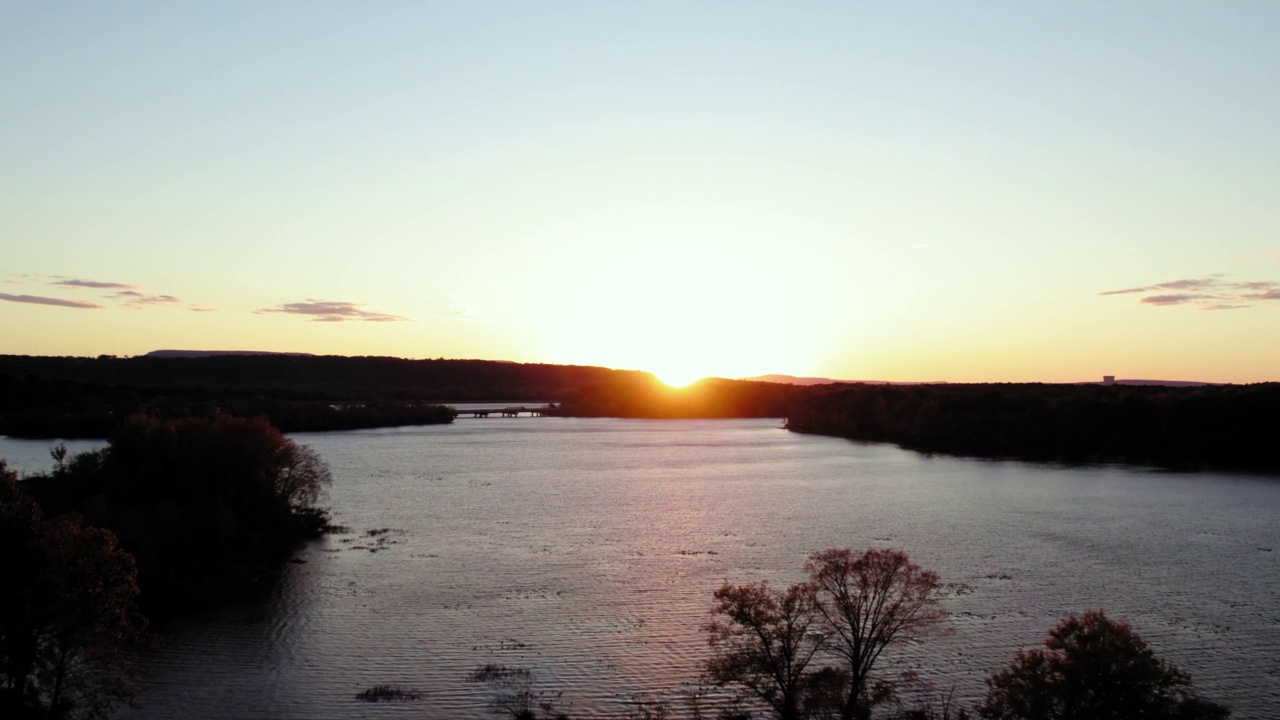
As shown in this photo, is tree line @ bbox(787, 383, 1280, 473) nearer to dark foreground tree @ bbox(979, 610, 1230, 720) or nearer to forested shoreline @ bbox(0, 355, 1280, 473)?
forested shoreline @ bbox(0, 355, 1280, 473)

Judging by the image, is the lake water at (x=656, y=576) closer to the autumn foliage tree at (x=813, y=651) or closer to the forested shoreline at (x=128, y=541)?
the forested shoreline at (x=128, y=541)

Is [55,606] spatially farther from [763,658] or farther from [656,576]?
[656,576]

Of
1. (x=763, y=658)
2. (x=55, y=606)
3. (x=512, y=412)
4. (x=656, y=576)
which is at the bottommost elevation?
(x=656, y=576)

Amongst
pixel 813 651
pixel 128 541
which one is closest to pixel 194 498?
pixel 128 541

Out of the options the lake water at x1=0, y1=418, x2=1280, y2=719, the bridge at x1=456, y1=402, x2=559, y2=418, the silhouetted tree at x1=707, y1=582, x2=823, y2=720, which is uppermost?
the bridge at x1=456, y1=402, x2=559, y2=418

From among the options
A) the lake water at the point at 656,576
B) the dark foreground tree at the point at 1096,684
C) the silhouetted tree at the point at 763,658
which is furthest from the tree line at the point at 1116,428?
the silhouetted tree at the point at 763,658

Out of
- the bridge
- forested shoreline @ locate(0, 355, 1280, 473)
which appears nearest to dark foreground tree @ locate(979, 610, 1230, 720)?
forested shoreline @ locate(0, 355, 1280, 473)

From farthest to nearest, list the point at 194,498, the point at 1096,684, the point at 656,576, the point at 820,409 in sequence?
the point at 820,409 → the point at 194,498 → the point at 656,576 → the point at 1096,684
